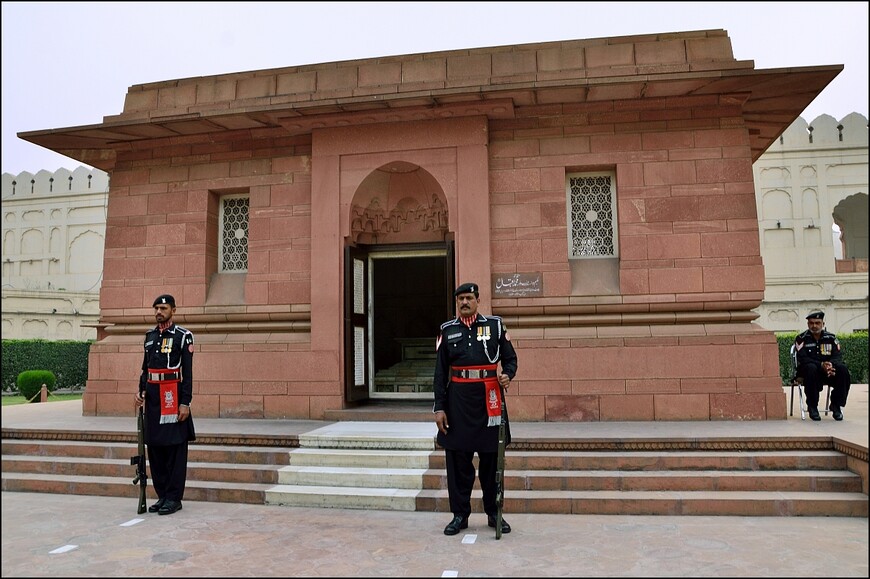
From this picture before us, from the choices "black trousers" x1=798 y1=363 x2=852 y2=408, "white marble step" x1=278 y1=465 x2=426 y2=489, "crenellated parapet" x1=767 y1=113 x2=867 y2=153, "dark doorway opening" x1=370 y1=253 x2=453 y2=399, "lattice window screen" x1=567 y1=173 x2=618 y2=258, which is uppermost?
"crenellated parapet" x1=767 y1=113 x2=867 y2=153

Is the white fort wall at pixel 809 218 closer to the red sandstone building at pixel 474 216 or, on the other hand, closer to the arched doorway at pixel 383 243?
the red sandstone building at pixel 474 216

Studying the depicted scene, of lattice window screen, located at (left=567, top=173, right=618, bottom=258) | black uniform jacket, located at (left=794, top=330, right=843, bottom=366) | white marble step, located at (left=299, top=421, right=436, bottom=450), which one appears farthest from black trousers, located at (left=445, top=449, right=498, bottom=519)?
black uniform jacket, located at (left=794, top=330, right=843, bottom=366)

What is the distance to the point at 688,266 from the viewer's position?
25.1 ft

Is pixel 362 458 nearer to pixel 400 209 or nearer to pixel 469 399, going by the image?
pixel 469 399

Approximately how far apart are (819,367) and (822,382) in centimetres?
18

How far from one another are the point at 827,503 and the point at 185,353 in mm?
5467

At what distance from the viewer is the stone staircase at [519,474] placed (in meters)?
5.29

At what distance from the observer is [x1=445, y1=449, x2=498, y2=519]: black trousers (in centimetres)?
487

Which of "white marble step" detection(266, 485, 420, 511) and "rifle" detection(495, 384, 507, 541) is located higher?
"rifle" detection(495, 384, 507, 541)

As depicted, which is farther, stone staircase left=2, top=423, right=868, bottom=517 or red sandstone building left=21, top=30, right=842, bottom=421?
red sandstone building left=21, top=30, right=842, bottom=421

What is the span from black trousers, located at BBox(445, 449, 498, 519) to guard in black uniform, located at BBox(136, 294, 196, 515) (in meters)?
2.41

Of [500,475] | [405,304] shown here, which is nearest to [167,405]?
[500,475]

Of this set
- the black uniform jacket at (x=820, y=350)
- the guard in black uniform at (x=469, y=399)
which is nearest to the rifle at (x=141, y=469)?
the guard in black uniform at (x=469, y=399)

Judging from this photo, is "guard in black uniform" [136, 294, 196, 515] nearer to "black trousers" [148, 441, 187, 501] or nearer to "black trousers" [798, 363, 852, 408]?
"black trousers" [148, 441, 187, 501]
